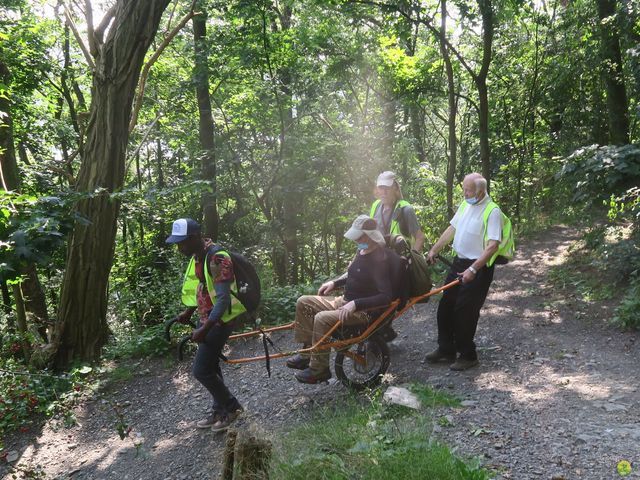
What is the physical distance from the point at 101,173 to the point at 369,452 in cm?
561

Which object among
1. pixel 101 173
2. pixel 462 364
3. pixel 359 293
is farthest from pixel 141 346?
pixel 462 364

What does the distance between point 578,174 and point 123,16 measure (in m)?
7.42

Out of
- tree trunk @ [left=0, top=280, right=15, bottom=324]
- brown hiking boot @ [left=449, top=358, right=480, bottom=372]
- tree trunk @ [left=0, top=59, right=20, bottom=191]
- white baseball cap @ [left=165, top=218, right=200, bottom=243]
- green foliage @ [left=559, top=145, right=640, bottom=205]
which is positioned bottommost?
brown hiking boot @ [left=449, top=358, right=480, bottom=372]

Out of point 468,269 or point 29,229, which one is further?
point 468,269

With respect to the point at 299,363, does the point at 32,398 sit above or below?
below

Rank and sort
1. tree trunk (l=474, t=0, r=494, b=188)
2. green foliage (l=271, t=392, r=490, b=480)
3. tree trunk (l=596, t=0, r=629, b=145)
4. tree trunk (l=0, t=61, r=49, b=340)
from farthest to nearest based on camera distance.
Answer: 1. tree trunk (l=596, t=0, r=629, b=145)
2. tree trunk (l=0, t=61, r=49, b=340)
3. tree trunk (l=474, t=0, r=494, b=188)
4. green foliage (l=271, t=392, r=490, b=480)

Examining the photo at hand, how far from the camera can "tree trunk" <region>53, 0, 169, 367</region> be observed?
6992 millimetres

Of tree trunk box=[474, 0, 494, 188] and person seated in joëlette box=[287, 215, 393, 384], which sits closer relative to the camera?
person seated in joëlette box=[287, 215, 393, 384]

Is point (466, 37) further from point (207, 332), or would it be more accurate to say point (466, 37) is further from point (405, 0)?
point (207, 332)

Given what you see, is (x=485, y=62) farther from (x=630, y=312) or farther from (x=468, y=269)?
(x=468, y=269)

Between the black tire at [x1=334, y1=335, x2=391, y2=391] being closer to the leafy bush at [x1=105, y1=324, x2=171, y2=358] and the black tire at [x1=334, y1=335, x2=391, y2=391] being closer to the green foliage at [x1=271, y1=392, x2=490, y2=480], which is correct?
the green foliage at [x1=271, y1=392, x2=490, y2=480]

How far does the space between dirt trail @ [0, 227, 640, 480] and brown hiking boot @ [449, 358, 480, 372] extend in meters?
0.08

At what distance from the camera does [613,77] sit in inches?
408

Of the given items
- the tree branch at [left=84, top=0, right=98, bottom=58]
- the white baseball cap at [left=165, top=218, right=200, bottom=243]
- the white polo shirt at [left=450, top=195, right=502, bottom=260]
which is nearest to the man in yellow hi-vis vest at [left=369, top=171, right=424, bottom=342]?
the white polo shirt at [left=450, top=195, right=502, bottom=260]
